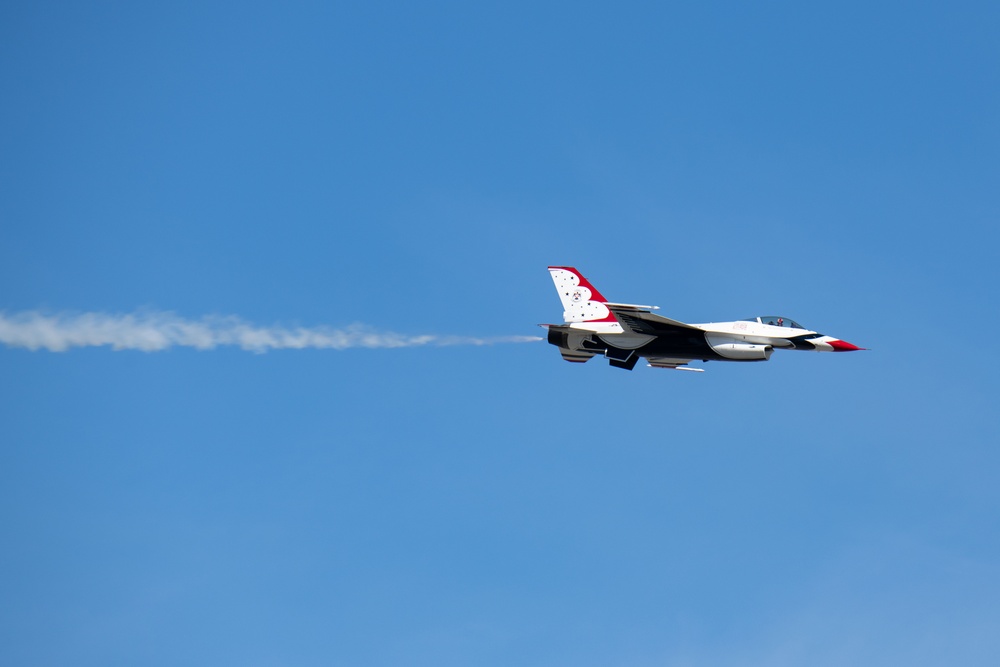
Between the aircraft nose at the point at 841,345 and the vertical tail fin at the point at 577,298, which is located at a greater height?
the vertical tail fin at the point at 577,298

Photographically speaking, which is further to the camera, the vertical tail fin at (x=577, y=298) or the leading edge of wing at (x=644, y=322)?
the vertical tail fin at (x=577, y=298)

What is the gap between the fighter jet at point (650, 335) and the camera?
5103 centimetres

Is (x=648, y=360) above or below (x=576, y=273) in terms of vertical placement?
below

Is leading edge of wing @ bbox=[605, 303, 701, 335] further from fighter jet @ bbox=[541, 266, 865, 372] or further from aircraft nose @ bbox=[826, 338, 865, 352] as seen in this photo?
aircraft nose @ bbox=[826, 338, 865, 352]

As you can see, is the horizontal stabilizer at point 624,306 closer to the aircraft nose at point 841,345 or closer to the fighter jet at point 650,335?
the fighter jet at point 650,335

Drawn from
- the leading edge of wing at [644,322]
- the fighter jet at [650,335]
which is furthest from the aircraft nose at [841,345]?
the leading edge of wing at [644,322]

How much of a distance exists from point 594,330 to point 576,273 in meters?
2.92

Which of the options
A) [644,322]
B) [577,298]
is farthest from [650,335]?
[577,298]

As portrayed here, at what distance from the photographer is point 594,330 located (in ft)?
170

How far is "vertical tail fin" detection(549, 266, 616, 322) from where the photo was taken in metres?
52.5

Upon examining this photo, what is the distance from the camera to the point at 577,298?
5291 centimetres

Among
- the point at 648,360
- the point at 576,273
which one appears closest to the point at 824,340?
the point at 648,360

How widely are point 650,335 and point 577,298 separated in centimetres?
369

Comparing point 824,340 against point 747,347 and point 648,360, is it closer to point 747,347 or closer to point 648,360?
point 747,347
